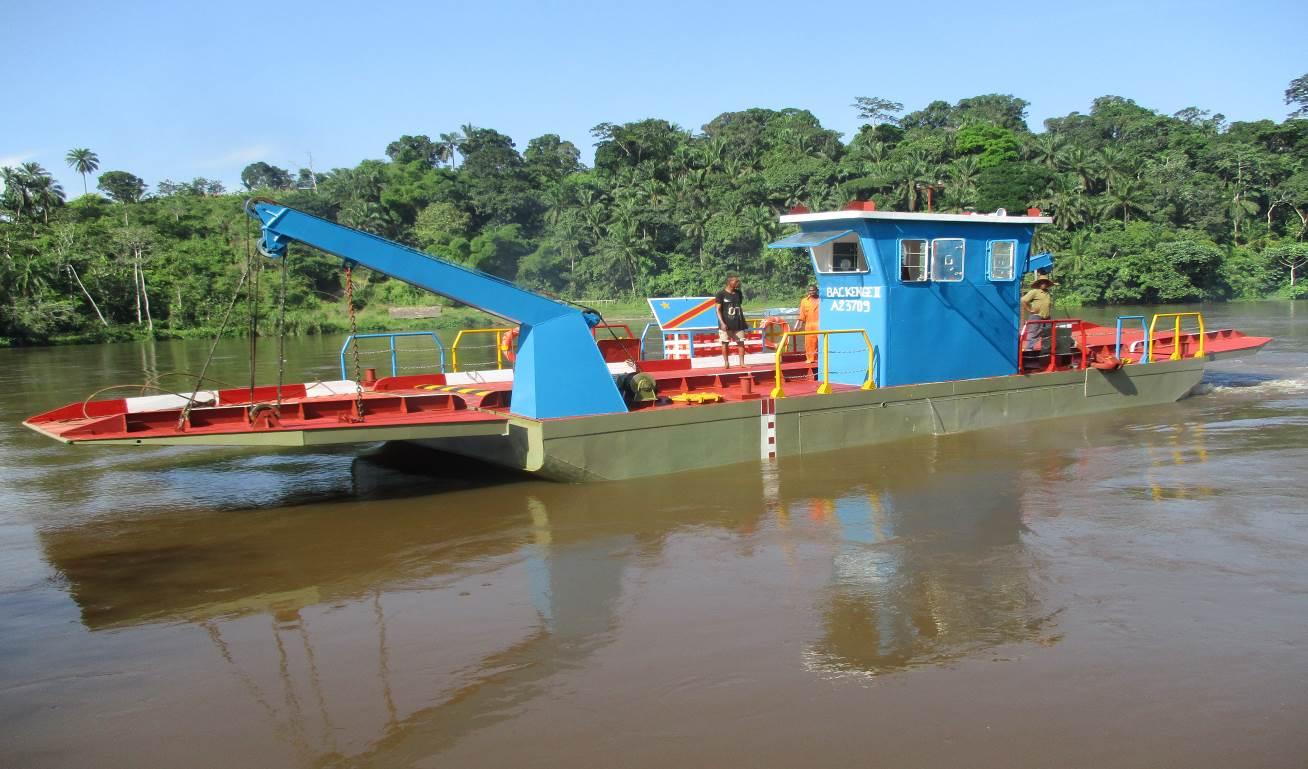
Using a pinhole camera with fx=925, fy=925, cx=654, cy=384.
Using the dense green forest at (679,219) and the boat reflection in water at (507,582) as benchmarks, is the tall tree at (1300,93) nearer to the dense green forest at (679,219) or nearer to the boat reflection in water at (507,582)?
the dense green forest at (679,219)

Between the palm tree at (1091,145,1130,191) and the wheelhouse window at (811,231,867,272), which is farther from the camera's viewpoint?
the palm tree at (1091,145,1130,191)

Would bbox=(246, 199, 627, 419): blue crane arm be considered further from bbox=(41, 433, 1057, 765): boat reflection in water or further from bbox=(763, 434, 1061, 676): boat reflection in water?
bbox=(763, 434, 1061, 676): boat reflection in water

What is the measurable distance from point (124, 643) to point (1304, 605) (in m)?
7.80

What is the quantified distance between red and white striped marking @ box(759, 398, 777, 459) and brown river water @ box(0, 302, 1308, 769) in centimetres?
27

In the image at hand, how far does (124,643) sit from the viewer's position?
6.02 metres

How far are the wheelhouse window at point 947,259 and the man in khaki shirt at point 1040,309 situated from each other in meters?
1.73

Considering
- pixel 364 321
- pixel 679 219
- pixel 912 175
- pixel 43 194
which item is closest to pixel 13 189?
pixel 43 194

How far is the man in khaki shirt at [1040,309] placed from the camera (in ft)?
42.8

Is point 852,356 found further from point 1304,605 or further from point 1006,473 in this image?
point 1304,605

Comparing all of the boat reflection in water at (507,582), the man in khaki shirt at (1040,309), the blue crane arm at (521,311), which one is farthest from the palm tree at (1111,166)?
the blue crane arm at (521,311)

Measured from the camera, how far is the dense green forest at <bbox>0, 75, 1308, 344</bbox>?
2062 inches

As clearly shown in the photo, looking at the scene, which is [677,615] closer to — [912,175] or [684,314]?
[684,314]

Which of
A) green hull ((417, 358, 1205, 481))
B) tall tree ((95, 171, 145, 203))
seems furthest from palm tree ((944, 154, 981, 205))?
tall tree ((95, 171, 145, 203))

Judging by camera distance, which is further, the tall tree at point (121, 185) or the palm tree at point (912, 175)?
the tall tree at point (121, 185)
